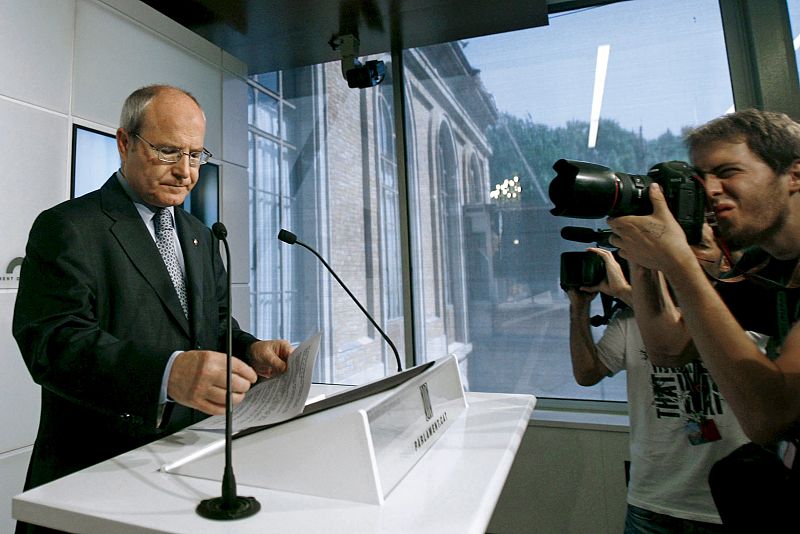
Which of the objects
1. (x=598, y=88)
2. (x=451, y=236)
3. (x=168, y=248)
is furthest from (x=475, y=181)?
(x=168, y=248)

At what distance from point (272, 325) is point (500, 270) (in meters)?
1.60

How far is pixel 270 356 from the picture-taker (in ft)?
4.01

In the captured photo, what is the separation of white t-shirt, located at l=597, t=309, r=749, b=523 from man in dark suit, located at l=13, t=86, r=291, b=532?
44.4 inches

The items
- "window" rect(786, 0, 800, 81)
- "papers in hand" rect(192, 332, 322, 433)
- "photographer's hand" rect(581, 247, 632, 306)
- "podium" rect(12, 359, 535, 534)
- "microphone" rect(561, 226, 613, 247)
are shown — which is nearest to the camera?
"podium" rect(12, 359, 535, 534)

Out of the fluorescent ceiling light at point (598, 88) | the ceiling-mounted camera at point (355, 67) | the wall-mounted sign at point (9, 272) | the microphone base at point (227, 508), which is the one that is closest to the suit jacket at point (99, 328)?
the microphone base at point (227, 508)

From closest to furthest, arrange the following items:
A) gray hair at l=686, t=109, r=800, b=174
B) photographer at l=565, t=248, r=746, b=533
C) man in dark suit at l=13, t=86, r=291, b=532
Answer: man in dark suit at l=13, t=86, r=291, b=532 < gray hair at l=686, t=109, r=800, b=174 < photographer at l=565, t=248, r=746, b=533

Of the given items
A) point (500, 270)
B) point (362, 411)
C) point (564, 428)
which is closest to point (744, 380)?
point (362, 411)

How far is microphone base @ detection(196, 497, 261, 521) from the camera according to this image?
2.16ft

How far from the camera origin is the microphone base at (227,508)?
657mm

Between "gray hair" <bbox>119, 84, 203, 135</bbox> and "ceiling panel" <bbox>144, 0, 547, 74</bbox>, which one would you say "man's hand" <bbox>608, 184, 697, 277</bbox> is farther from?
"ceiling panel" <bbox>144, 0, 547, 74</bbox>

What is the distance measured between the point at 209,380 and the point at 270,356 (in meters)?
0.35

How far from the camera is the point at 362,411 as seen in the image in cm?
69

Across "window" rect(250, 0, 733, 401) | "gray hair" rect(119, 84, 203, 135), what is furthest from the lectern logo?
"window" rect(250, 0, 733, 401)

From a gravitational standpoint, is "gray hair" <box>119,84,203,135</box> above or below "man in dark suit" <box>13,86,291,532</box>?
above
